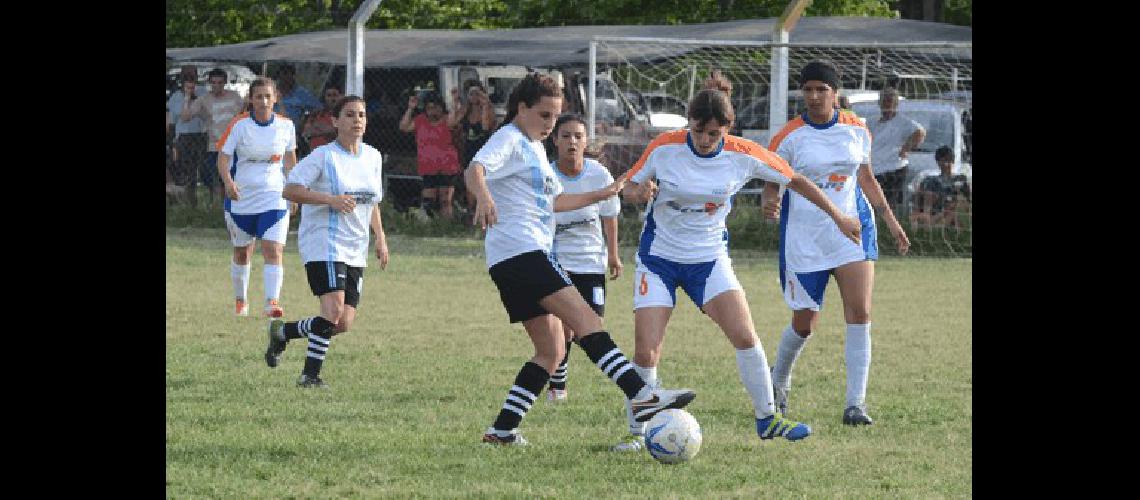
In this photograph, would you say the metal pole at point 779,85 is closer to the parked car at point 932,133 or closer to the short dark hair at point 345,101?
the parked car at point 932,133

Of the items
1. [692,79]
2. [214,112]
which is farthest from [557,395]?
[692,79]

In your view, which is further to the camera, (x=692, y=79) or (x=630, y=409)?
(x=692, y=79)

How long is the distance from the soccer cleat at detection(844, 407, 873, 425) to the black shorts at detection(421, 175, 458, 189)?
13097mm

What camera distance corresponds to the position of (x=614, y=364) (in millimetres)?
7641

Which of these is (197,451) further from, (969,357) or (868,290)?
(969,357)

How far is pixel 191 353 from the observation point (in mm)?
11414

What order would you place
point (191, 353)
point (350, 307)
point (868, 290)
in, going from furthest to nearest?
1. point (191, 353)
2. point (350, 307)
3. point (868, 290)

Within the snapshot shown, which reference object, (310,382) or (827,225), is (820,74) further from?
(310,382)

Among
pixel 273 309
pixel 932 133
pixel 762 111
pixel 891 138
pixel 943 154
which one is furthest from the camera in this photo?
pixel 762 111

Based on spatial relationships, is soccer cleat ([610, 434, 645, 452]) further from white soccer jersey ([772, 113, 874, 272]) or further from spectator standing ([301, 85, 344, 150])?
spectator standing ([301, 85, 344, 150])

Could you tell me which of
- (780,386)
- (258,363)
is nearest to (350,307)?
(258,363)

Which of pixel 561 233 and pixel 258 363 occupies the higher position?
pixel 561 233

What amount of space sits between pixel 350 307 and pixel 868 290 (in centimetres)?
313

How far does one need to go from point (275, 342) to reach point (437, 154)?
11031mm
